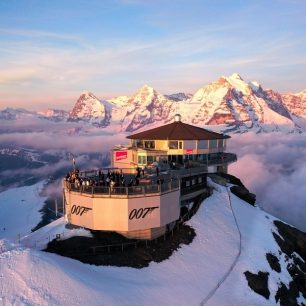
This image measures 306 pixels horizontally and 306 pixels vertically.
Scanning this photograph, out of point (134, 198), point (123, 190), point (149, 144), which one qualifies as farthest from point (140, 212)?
point (149, 144)

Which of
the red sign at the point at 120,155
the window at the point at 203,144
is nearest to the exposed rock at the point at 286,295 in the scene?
the window at the point at 203,144

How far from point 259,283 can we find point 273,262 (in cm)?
801

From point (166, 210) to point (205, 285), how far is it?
10412 mm

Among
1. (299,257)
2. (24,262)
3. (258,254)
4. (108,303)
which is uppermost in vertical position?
(24,262)

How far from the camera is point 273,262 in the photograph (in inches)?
2237

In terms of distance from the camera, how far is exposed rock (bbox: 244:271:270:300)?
4859 centimetres

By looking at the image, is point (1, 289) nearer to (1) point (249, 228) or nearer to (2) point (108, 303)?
(2) point (108, 303)

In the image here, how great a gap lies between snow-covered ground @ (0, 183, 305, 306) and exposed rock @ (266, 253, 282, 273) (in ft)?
2.94

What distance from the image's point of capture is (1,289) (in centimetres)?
3375

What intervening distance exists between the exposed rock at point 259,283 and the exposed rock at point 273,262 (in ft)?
14.4

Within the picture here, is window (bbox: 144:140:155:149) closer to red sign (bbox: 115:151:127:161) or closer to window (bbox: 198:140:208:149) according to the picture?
red sign (bbox: 115:151:127:161)

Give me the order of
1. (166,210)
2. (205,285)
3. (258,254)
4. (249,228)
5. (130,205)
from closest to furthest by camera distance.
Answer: (205,285), (130,205), (166,210), (258,254), (249,228)

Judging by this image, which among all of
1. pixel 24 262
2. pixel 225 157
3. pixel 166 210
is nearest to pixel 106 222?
pixel 166 210

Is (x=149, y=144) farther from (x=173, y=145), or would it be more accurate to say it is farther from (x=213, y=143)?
(x=213, y=143)
